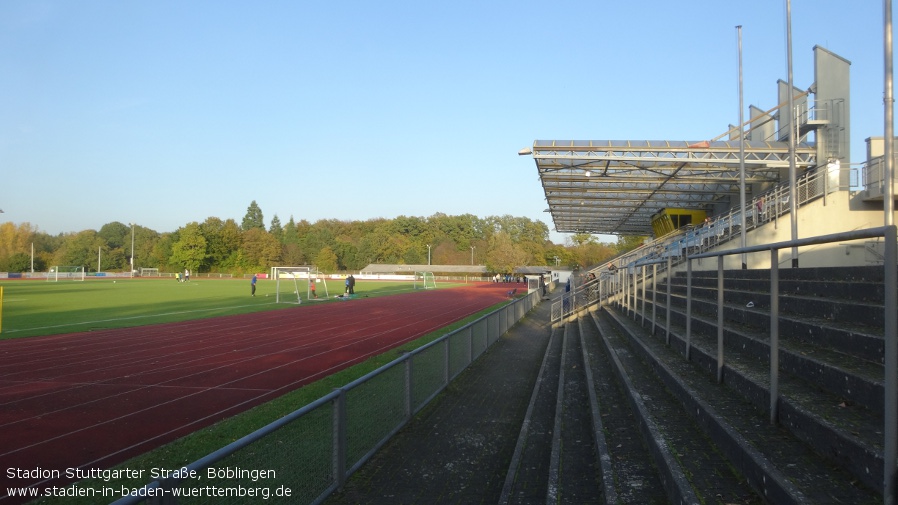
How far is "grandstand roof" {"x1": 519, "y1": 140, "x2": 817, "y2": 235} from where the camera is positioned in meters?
21.3

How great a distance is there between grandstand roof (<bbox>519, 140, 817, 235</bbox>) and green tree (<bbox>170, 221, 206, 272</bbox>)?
8622 cm

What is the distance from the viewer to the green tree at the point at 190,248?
10644 cm

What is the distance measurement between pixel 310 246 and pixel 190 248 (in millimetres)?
27081

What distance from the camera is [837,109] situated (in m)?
22.4

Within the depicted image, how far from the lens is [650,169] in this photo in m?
24.1

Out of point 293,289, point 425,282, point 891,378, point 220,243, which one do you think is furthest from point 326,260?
point 891,378

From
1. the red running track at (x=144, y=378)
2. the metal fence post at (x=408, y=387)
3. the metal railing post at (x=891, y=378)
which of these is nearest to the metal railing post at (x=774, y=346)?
the metal railing post at (x=891, y=378)

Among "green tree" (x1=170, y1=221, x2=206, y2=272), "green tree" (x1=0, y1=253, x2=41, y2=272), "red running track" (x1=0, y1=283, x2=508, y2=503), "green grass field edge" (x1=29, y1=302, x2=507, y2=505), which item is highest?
"green tree" (x1=170, y1=221, x2=206, y2=272)

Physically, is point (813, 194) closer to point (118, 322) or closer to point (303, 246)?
point (118, 322)

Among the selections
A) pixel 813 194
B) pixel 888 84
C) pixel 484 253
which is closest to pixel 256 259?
pixel 484 253

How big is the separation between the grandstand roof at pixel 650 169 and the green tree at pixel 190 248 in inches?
3395

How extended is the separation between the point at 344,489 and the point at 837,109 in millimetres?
24581

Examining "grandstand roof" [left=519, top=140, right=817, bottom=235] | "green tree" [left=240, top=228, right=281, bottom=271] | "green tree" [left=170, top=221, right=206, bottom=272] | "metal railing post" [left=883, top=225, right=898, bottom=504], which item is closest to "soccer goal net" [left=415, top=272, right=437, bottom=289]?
"grandstand roof" [left=519, top=140, right=817, bottom=235]

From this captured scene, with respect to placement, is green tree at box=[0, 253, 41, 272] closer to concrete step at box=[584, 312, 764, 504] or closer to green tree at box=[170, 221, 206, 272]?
green tree at box=[170, 221, 206, 272]
